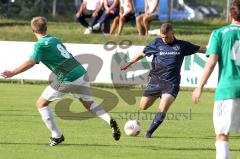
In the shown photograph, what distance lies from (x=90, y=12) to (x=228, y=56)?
18.7 m

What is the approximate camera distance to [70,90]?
42.4ft

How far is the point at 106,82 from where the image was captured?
24484mm

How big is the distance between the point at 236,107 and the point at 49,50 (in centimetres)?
384

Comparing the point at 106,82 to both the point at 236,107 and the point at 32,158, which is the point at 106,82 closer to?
the point at 32,158

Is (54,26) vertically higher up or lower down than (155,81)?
lower down

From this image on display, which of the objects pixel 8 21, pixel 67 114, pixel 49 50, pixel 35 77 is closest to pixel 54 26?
pixel 8 21

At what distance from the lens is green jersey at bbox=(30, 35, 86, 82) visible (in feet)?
41.2

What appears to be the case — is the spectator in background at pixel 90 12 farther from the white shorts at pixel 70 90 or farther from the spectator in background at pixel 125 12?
the white shorts at pixel 70 90

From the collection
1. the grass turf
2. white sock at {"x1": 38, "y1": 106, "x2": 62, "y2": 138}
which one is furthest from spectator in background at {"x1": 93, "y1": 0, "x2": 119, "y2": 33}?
white sock at {"x1": 38, "y1": 106, "x2": 62, "y2": 138}

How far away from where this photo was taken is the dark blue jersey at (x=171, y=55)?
1466 cm

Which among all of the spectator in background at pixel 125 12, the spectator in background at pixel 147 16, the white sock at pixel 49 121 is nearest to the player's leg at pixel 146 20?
the spectator in background at pixel 147 16

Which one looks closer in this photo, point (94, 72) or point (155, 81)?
point (155, 81)

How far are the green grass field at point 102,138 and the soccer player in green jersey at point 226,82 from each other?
2.26m

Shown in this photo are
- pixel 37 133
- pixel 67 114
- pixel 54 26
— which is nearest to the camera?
pixel 37 133
